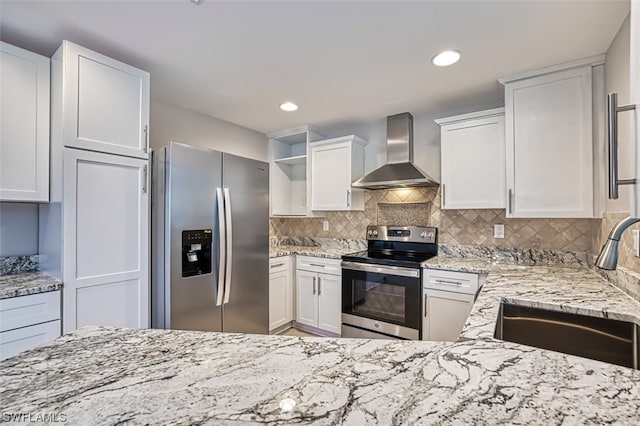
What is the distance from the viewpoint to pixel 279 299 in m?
3.05

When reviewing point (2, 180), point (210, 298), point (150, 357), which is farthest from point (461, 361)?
point (2, 180)

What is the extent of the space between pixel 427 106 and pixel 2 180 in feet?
10.2

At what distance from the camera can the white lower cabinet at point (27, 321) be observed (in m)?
1.44

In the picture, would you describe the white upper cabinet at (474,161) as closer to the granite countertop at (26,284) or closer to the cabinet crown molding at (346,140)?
the cabinet crown molding at (346,140)

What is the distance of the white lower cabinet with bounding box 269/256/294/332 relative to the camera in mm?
2950

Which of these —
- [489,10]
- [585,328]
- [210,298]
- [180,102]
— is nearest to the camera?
[585,328]

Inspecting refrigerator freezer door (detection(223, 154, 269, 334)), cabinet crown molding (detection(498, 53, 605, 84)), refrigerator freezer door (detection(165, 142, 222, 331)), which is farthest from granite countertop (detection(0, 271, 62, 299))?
cabinet crown molding (detection(498, 53, 605, 84))

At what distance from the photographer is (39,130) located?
174 cm

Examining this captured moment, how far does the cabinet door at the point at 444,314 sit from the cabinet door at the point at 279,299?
1.43 m

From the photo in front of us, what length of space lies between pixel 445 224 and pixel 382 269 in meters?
0.84

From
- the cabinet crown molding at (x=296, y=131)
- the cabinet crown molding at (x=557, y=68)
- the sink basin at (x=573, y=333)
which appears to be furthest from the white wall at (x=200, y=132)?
the sink basin at (x=573, y=333)

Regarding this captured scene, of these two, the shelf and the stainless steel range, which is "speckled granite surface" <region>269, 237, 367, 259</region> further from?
the shelf

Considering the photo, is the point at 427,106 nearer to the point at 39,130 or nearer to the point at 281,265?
the point at 281,265

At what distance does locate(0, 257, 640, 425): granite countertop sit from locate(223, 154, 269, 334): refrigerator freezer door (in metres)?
1.51
